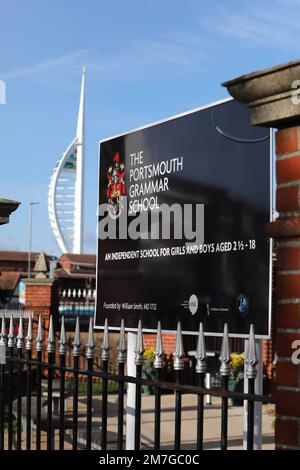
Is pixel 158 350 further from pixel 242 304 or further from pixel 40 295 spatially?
pixel 40 295

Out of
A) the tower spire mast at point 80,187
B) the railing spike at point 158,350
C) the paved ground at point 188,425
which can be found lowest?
the paved ground at point 188,425

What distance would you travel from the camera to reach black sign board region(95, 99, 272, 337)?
547cm

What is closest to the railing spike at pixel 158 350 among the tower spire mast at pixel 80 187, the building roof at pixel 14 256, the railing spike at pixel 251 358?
the railing spike at pixel 251 358

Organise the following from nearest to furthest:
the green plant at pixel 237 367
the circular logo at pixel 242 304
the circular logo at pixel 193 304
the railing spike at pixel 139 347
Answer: the railing spike at pixel 139 347 < the circular logo at pixel 242 304 < the circular logo at pixel 193 304 < the green plant at pixel 237 367

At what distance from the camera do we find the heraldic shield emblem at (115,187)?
7166 mm

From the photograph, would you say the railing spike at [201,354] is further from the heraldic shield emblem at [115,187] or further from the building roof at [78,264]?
the building roof at [78,264]

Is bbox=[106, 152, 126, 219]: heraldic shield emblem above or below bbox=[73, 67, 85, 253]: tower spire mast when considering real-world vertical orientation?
below

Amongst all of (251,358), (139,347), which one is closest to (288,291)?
(251,358)

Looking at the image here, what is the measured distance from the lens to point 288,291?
2.89 m

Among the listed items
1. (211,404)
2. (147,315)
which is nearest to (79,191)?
(211,404)

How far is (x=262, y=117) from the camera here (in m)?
3.03

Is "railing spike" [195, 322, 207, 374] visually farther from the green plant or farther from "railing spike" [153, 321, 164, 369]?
the green plant

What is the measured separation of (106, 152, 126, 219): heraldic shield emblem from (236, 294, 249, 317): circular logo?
1950 mm

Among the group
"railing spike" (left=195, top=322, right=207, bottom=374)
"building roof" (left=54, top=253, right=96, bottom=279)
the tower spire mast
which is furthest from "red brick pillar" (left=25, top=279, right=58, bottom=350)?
the tower spire mast
